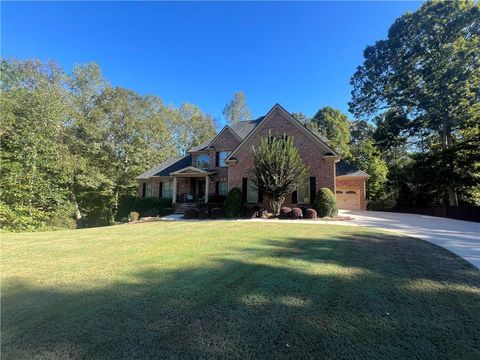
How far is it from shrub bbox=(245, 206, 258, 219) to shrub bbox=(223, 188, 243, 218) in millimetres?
534

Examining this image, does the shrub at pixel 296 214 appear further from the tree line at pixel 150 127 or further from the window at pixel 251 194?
the tree line at pixel 150 127

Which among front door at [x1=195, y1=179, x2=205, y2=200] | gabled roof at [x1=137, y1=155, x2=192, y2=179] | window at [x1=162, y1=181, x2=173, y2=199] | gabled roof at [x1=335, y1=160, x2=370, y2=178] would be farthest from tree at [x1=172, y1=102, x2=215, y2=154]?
gabled roof at [x1=335, y1=160, x2=370, y2=178]

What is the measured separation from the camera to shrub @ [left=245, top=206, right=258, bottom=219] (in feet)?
55.8

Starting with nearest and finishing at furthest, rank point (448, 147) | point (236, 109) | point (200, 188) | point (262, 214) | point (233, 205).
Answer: point (262, 214) → point (233, 205) → point (448, 147) → point (200, 188) → point (236, 109)

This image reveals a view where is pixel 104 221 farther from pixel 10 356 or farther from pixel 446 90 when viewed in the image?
pixel 446 90

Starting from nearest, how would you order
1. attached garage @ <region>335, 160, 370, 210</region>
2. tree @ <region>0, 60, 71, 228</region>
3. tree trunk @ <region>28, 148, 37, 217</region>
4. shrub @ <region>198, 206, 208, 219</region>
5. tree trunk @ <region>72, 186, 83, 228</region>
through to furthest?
tree @ <region>0, 60, 71, 228</region>
tree trunk @ <region>28, 148, 37, 217</region>
shrub @ <region>198, 206, 208, 219</region>
attached garage @ <region>335, 160, 370, 210</region>
tree trunk @ <region>72, 186, 83, 228</region>

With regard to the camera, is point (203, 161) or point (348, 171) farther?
point (203, 161)

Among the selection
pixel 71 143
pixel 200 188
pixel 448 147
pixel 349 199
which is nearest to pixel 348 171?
pixel 349 199

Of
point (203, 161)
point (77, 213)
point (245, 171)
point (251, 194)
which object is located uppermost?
point (203, 161)

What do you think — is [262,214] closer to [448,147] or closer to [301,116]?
→ [448,147]

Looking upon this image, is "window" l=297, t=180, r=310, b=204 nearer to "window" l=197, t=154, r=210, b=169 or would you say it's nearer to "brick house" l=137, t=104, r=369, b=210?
"brick house" l=137, t=104, r=369, b=210

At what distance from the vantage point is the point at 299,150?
741 inches

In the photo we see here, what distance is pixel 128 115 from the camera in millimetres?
28312

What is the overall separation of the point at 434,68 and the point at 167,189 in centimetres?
2564
